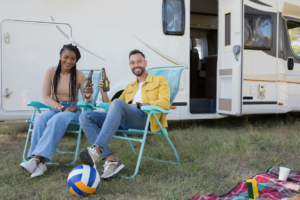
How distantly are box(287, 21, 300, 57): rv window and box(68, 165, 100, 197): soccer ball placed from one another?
14.0ft

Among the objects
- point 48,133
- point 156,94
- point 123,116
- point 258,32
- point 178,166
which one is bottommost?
point 178,166

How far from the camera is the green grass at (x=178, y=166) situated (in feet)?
6.98

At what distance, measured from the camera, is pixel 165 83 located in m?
2.81

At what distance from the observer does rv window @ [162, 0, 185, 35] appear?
14.3 feet

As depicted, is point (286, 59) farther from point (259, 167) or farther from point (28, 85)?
point (28, 85)

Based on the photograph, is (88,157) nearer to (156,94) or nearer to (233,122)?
(156,94)

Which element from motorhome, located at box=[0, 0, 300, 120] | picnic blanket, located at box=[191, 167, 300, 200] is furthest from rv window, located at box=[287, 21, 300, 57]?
picnic blanket, located at box=[191, 167, 300, 200]

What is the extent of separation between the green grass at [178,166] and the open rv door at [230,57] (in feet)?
1.63

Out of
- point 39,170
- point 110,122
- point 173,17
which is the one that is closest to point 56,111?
point 39,170

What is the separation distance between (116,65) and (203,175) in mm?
2180

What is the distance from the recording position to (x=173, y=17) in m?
4.40

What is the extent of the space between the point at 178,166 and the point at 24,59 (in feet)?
7.77

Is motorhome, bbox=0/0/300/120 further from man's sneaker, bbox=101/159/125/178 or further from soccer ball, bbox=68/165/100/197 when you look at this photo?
soccer ball, bbox=68/165/100/197

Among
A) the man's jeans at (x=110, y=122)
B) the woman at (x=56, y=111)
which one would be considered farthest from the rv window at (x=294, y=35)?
the woman at (x=56, y=111)
